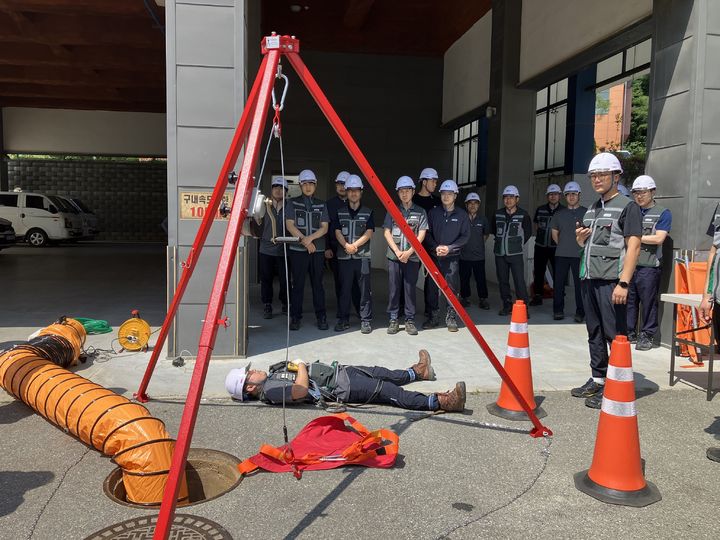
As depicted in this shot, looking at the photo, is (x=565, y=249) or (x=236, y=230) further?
(x=565, y=249)

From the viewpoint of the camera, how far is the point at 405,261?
7605mm

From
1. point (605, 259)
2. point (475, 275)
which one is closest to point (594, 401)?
point (605, 259)

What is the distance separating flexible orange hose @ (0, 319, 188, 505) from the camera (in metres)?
3.23

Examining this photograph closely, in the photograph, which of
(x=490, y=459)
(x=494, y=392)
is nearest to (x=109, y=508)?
(x=490, y=459)

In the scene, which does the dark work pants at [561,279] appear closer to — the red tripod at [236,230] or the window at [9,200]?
the red tripod at [236,230]

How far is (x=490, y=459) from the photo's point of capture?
151 inches

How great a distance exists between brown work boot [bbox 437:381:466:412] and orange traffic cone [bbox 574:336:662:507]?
47.2 inches

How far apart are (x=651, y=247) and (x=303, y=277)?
4.37m

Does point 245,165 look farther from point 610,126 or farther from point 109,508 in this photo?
point 610,126

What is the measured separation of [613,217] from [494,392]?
1.85 m

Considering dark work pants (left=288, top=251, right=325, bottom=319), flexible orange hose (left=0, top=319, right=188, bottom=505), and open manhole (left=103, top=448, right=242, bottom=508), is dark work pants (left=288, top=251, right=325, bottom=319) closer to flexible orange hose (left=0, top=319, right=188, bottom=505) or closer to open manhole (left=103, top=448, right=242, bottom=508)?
flexible orange hose (left=0, top=319, right=188, bottom=505)

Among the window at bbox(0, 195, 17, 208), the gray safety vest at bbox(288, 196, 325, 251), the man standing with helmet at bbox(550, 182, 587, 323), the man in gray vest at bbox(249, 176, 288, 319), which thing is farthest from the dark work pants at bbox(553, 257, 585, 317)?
the window at bbox(0, 195, 17, 208)

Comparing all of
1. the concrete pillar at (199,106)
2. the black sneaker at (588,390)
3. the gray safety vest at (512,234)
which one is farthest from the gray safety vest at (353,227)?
the black sneaker at (588,390)

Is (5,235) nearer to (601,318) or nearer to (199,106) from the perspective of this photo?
(199,106)
